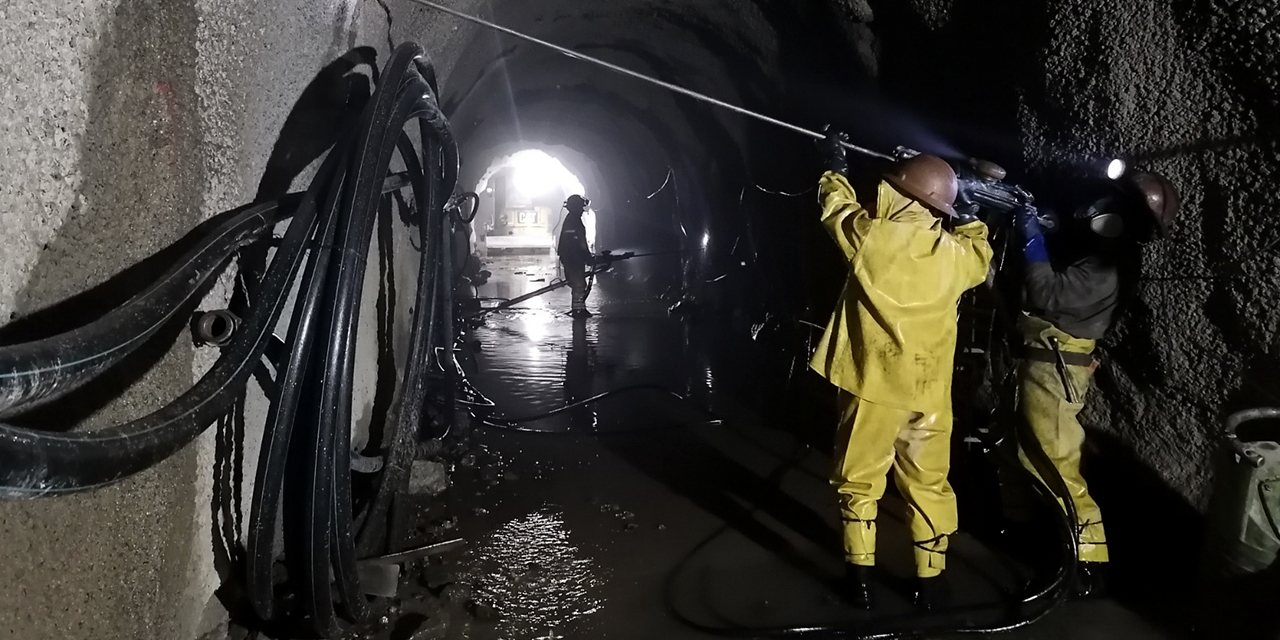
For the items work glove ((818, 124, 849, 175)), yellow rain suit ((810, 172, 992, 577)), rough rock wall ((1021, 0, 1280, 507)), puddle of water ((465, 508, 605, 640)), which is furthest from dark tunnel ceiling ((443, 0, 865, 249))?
puddle of water ((465, 508, 605, 640))

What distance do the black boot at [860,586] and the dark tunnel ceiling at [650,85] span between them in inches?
124

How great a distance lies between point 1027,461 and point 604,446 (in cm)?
237

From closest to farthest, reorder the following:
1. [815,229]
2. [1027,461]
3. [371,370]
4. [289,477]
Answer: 1. [289,477]
2. [1027,461]
3. [371,370]
4. [815,229]

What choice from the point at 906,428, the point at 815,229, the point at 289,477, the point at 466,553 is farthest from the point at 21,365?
the point at 815,229

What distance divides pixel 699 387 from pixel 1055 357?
3.28 metres

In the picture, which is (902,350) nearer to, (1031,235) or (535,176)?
(1031,235)

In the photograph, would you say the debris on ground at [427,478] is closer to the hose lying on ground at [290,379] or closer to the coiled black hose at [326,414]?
the hose lying on ground at [290,379]

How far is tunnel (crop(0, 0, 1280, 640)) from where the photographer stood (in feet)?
5.17

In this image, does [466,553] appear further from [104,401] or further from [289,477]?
[104,401]

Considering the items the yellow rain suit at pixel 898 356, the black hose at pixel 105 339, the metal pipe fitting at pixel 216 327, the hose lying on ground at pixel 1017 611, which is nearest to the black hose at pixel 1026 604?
the hose lying on ground at pixel 1017 611

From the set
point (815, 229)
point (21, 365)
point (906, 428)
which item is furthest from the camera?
point (815, 229)

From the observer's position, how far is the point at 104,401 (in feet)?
5.31

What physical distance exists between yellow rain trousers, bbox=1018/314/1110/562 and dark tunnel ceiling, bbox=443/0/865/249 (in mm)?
2356

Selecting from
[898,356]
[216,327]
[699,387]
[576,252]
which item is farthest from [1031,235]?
[576,252]
